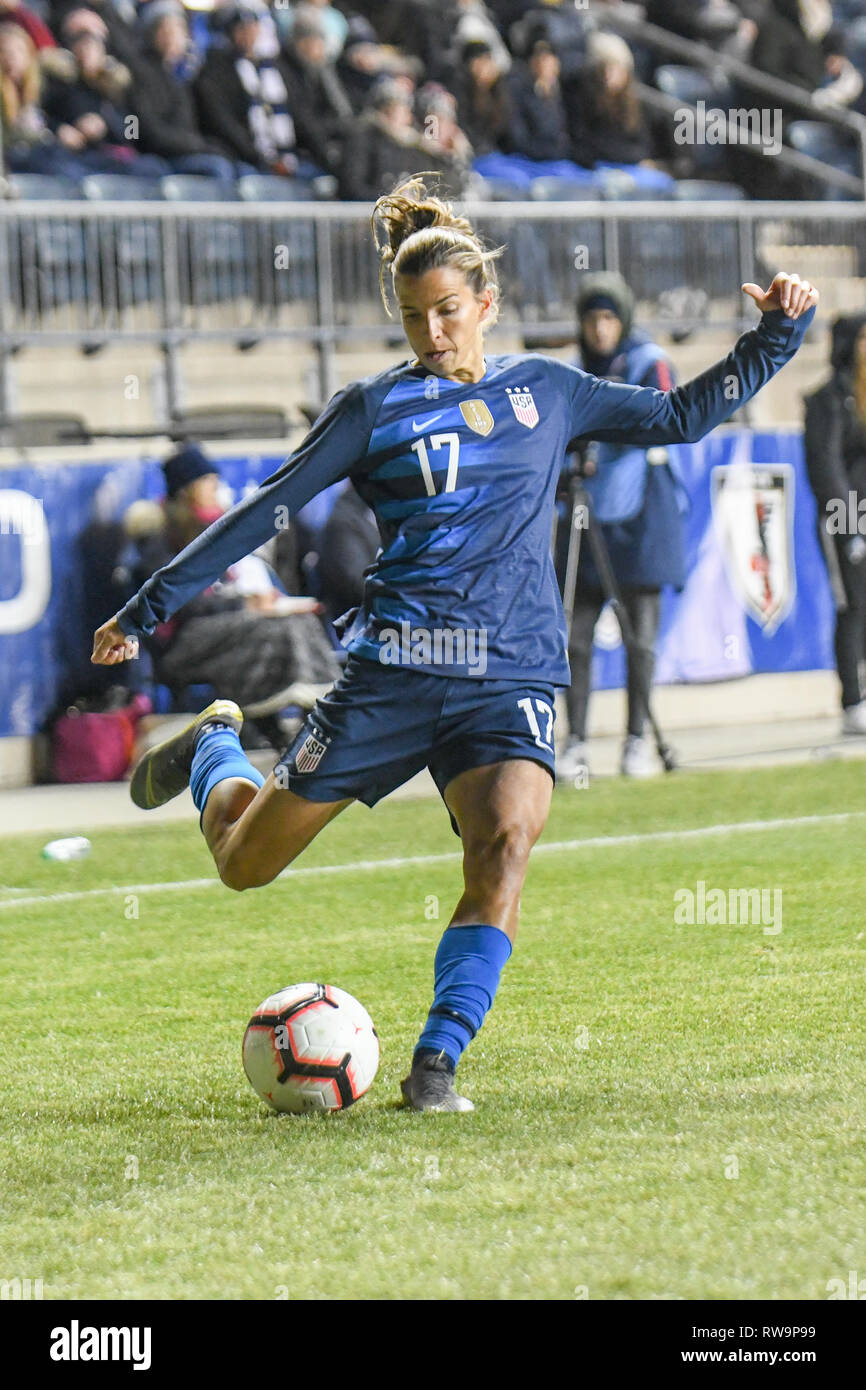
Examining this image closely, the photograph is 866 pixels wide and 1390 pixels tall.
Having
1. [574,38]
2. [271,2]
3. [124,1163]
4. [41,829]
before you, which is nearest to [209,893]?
[41,829]

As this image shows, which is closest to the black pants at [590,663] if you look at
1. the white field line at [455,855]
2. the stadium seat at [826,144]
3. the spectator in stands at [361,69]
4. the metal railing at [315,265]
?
the white field line at [455,855]

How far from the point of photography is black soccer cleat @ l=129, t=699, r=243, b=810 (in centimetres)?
572

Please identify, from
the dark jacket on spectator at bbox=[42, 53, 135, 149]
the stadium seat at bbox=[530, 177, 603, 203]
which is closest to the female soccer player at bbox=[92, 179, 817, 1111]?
the dark jacket on spectator at bbox=[42, 53, 135, 149]

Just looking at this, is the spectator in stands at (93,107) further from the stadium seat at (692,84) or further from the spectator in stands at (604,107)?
the stadium seat at (692,84)

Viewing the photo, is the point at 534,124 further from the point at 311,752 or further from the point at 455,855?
the point at 311,752

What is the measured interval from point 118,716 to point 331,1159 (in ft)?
25.2

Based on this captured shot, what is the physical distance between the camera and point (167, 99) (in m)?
15.0

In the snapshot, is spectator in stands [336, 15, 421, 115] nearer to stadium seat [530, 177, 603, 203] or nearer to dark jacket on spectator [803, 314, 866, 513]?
stadium seat [530, 177, 603, 203]

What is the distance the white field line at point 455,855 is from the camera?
8.08 m

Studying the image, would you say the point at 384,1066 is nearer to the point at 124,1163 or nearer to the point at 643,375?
the point at 124,1163

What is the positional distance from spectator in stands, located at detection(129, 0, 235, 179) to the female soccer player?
10.6m

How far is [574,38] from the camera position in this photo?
17.9 meters

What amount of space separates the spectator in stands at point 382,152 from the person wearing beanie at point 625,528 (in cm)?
428

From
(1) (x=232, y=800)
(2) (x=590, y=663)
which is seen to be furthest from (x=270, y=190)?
(1) (x=232, y=800)
